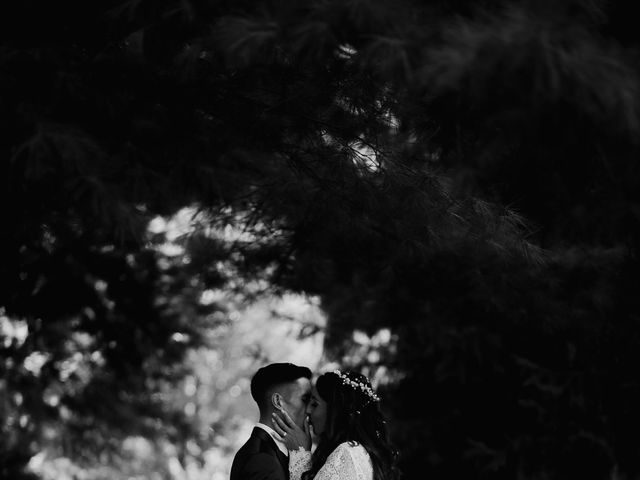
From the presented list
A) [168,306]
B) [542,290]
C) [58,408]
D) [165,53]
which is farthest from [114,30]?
[58,408]

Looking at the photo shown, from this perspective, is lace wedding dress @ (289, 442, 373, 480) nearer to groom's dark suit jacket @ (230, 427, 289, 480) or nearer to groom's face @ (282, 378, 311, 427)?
groom's dark suit jacket @ (230, 427, 289, 480)

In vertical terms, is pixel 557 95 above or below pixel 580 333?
above

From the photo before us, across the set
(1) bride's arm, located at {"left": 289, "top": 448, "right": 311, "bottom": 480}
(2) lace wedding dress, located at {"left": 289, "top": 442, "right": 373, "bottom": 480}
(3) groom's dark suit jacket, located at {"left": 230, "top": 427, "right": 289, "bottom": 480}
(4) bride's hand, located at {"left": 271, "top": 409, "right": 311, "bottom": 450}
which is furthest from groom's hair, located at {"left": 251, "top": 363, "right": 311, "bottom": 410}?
(2) lace wedding dress, located at {"left": 289, "top": 442, "right": 373, "bottom": 480}

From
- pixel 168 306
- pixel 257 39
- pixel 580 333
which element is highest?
pixel 257 39

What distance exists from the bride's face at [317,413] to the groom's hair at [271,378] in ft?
0.63

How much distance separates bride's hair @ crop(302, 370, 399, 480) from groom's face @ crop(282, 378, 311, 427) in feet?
0.42

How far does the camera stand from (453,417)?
9391 mm

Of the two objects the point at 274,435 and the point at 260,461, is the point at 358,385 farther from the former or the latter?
the point at 260,461

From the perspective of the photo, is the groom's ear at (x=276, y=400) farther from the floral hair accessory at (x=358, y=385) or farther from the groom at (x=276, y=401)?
the floral hair accessory at (x=358, y=385)

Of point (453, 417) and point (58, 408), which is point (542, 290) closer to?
point (453, 417)

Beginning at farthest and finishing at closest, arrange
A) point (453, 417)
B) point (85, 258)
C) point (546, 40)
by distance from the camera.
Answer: point (453, 417), point (85, 258), point (546, 40)

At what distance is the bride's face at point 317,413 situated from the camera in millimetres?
5348

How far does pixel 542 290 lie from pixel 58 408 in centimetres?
654

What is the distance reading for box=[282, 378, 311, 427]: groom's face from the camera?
530cm
